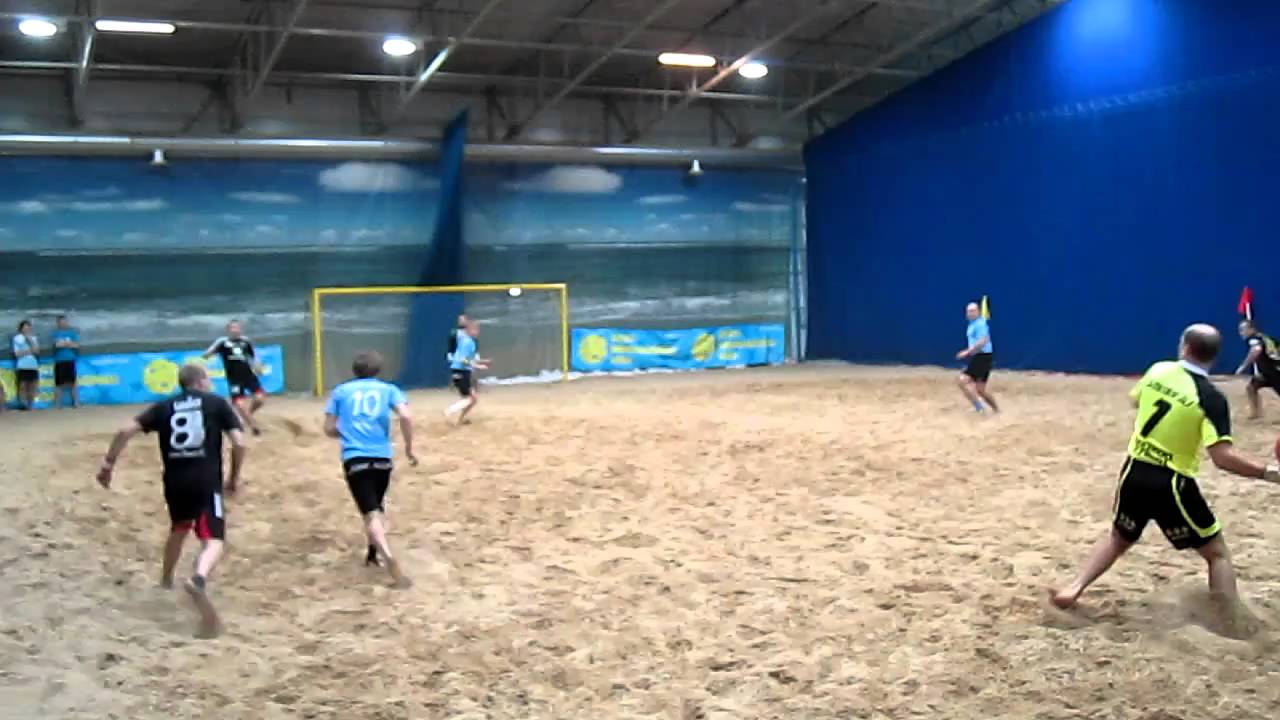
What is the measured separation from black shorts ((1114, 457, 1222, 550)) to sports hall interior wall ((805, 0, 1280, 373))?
546 inches

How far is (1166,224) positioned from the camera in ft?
61.3

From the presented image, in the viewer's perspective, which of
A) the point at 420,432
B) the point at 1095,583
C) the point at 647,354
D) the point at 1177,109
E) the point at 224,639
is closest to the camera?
the point at 224,639

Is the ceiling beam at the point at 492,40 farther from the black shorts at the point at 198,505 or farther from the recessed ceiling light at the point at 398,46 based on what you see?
the black shorts at the point at 198,505

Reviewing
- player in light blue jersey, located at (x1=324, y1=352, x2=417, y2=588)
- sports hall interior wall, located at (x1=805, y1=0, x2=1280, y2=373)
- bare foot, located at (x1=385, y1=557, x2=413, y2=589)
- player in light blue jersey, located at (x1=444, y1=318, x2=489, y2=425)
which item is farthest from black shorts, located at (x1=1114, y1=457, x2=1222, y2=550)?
sports hall interior wall, located at (x1=805, y1=0, x2=1280, y2=373)

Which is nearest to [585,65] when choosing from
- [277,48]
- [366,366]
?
[277,48]

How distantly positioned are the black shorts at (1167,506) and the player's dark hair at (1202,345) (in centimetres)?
57

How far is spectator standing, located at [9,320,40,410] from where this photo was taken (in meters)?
17.9

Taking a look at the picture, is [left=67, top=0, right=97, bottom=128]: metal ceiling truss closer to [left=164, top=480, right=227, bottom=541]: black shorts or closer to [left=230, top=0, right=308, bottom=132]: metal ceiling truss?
[left=230, top=0, right=308, bottom=132]: metal ceiling truss

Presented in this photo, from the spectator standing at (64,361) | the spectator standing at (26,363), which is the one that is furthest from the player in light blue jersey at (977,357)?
the spectator standing at (26,363)

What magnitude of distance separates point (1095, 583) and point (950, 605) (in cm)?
96

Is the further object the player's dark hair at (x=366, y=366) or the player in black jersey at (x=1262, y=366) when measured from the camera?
the player in black jersey at (x=1262, y=366)

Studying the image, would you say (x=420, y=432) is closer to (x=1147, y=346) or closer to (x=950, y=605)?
(x=950, y=605)

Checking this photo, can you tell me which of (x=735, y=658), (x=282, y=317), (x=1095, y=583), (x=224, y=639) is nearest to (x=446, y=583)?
(x=224, y=639)

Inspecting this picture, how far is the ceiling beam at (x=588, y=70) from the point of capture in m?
18.4
